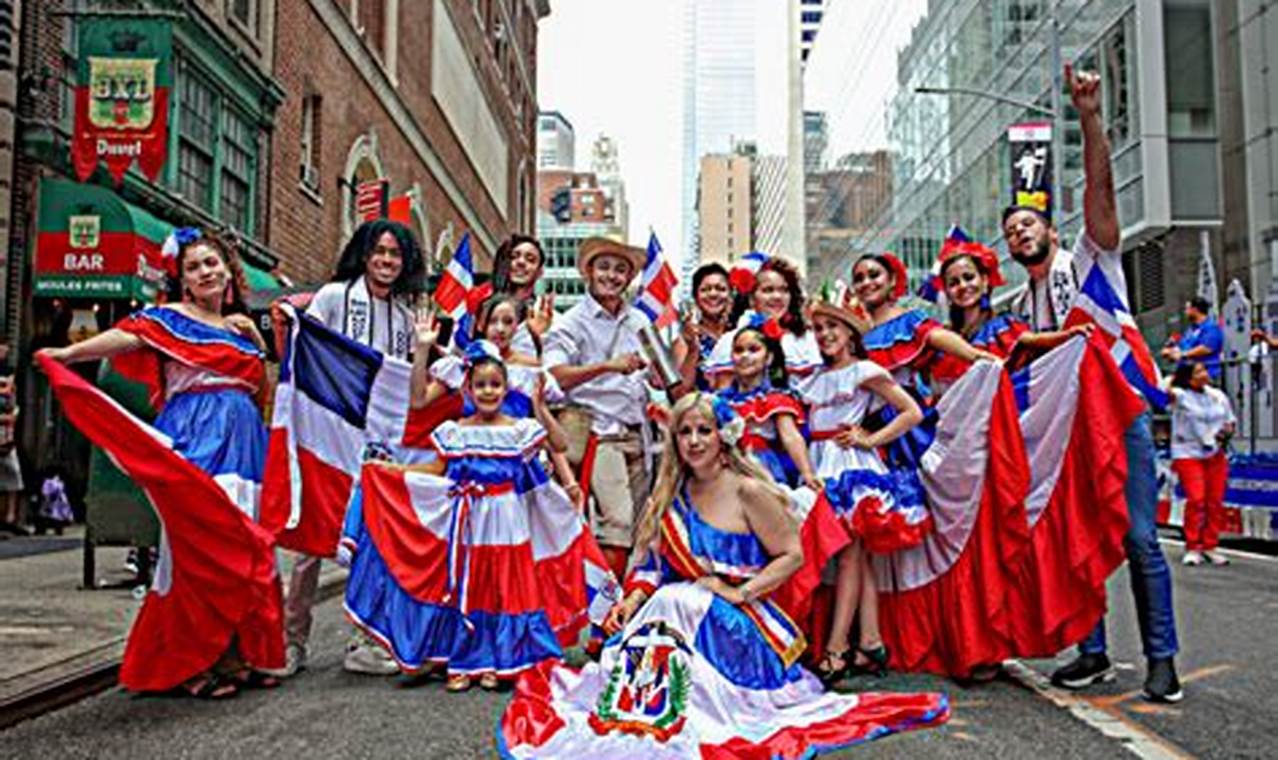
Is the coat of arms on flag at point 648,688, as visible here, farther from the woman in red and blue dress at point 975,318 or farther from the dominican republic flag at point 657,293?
the dominican republic flag at point 657,293

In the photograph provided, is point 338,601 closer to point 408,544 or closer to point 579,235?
point 408,544

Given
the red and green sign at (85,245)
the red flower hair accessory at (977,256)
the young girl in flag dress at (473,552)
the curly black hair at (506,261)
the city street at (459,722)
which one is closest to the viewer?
the city street at (459,722)

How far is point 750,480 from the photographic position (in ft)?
14.7

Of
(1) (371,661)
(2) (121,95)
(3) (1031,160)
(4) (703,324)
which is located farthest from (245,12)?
(1) (371,661)

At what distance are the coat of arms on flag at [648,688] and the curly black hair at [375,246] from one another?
274 centimetres

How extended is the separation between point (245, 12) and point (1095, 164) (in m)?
16.5

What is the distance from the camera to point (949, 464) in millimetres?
5328

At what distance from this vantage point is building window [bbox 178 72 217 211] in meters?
15.9

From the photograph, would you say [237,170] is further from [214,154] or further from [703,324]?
[703,324]

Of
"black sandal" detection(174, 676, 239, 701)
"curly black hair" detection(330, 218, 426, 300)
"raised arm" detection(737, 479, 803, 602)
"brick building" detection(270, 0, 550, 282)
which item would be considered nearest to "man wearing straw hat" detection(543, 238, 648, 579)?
"curly black hair" detection(330, 218, 426, 300)

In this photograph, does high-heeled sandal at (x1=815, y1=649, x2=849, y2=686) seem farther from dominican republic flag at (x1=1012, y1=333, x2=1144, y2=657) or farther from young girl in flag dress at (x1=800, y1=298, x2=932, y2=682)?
dominican republic flag at (x1=1012, y1=333, x2=1144, y2=657)

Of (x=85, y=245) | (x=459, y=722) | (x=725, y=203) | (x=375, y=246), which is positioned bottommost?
(x=459, y=722)

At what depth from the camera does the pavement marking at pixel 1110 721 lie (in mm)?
3947

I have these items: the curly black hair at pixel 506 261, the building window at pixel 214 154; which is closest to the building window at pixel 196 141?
the building window at pixel 214 154
